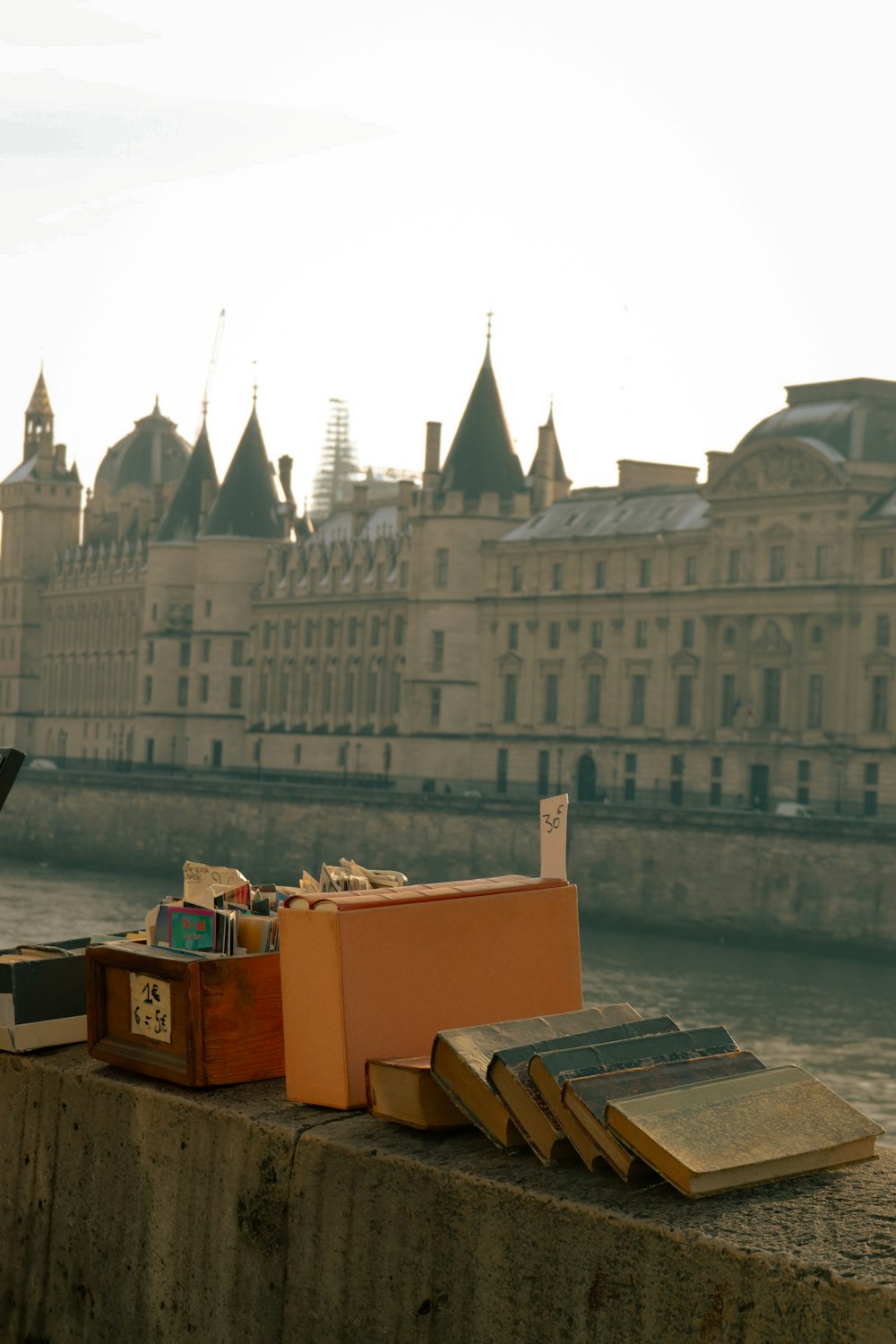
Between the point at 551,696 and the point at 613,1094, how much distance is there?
68.7 metres

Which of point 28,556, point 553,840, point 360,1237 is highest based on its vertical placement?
point 28,556

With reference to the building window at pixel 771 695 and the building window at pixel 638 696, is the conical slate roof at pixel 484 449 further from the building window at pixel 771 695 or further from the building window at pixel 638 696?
the building window at pixel 771 695

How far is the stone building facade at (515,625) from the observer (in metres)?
64.1

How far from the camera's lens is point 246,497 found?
302ft

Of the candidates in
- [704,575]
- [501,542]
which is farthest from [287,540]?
[704,575]

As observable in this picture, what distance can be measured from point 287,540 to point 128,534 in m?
20.4

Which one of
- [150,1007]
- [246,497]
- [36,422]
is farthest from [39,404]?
[150,1007]

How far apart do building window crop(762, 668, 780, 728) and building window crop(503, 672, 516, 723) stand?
1100 centimetres

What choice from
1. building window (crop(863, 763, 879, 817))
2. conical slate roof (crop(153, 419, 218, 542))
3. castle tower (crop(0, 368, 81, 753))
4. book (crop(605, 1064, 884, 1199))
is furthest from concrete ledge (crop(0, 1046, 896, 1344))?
castle tower (crop(0, 368, 81, 753))

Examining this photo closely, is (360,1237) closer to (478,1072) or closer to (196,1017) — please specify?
(478,1072)

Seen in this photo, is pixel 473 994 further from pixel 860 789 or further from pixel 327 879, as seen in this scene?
pixel 860 789

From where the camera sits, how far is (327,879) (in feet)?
21.2

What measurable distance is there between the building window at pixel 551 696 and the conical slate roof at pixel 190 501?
2650cm

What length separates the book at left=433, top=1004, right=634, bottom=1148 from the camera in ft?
17.7
